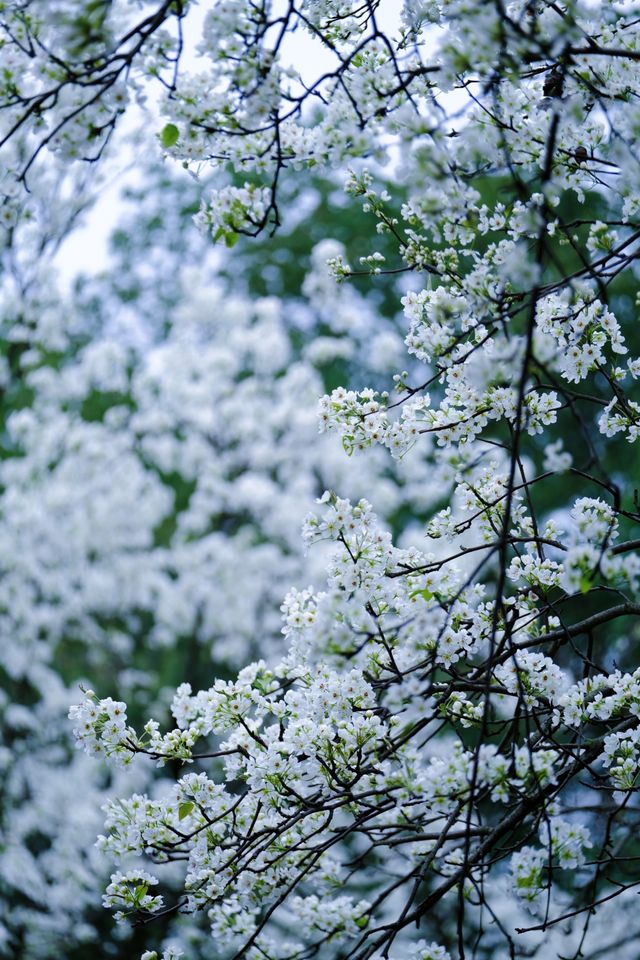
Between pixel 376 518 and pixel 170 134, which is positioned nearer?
pixel 170 134

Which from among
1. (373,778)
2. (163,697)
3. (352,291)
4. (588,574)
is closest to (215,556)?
(163,697)

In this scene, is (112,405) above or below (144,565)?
above

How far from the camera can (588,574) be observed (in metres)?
2.08

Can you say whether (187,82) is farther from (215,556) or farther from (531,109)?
(215,556)

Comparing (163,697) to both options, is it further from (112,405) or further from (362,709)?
(362,709)

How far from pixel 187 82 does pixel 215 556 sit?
6649mm

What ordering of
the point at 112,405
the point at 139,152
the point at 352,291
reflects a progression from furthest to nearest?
the point at 352,291, the point at 112,405, the point at 139,152

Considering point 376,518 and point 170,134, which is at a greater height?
point 170,134

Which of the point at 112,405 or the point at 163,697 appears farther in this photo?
the point at 112,405

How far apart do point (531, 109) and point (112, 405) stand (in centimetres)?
836

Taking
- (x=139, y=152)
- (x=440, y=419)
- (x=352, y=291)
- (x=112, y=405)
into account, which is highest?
(x=352, y=291)

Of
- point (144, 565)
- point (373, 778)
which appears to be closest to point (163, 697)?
point (144, 565)

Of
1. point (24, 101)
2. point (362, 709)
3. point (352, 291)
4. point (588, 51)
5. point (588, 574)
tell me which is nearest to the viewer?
point (588, 574)

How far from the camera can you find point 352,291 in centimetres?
1303
